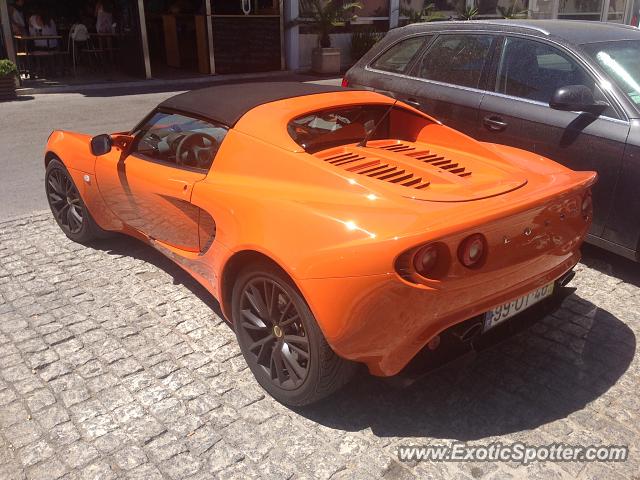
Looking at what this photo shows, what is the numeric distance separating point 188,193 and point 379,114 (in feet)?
4.25

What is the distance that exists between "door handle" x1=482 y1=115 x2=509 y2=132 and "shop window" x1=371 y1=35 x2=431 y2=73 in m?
1.23

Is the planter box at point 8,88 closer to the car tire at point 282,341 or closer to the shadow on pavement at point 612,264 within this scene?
the car tire at point 282,341

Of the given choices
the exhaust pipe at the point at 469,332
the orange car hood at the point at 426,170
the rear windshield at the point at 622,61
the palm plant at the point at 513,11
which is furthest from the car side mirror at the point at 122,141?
the palm plant at the point at 513,11

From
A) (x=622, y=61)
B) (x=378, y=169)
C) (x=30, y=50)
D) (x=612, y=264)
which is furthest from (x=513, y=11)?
(x=378, y=169)

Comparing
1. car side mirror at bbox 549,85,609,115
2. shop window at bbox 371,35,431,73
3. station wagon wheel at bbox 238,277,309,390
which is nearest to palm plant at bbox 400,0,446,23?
shop window at bbox 371,35,431,73

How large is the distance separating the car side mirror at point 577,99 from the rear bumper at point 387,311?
2.05 meters

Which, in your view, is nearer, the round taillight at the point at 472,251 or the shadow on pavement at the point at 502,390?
the round taillight at the point at 472,251

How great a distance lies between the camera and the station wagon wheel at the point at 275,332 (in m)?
2.80

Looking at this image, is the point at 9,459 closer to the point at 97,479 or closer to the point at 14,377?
the point at 97,479

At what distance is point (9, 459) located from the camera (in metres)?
A: 2.62

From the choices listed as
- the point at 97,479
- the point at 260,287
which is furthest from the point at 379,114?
the point at 97,479

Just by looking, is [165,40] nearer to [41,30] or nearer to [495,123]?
[41,30]

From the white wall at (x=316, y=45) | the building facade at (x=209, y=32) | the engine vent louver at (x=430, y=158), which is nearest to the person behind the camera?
the engine vent louver at (x=430, y=158)

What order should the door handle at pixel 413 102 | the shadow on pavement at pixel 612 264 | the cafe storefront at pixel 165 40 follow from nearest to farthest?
the shadow on pavement at pixel 612 264 < the door handle at pixel 413 102 < the cafe storefront at pixel 165 40
